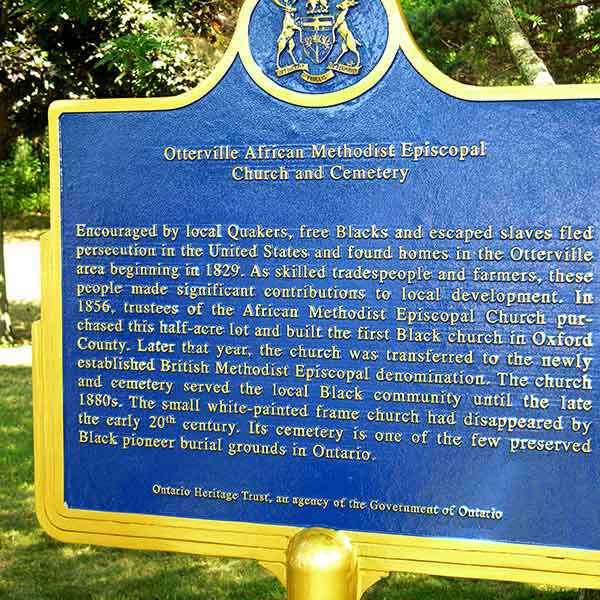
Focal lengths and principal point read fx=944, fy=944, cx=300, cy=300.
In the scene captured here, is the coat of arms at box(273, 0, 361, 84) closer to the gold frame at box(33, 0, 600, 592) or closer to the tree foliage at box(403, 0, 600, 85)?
the gold frame at box(33, 0, 600, 592)

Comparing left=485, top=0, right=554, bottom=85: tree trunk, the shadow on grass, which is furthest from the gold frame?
the shadow on grass

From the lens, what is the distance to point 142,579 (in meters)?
5.54

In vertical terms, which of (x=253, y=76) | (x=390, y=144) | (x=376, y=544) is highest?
(x=253, y=76)

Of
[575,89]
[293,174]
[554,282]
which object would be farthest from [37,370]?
[575,89]

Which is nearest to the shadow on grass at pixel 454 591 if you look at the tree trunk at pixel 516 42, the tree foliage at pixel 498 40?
the tree trunk at pixel 516 42

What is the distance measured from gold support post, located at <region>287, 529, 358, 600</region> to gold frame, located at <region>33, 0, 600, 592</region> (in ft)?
0.39

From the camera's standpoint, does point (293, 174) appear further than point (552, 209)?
Yes

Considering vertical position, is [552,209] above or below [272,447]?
above

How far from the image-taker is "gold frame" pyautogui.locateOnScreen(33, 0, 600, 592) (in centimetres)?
325

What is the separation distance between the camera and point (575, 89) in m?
3.19

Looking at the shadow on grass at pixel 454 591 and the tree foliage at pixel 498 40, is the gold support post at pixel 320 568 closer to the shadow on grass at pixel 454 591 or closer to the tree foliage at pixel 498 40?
the shadow on grass at pixel 454 591

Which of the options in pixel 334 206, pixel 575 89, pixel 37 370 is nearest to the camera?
pixel 575 89

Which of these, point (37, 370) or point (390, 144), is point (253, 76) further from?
point (37, 370)

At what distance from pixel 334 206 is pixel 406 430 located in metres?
0.84
